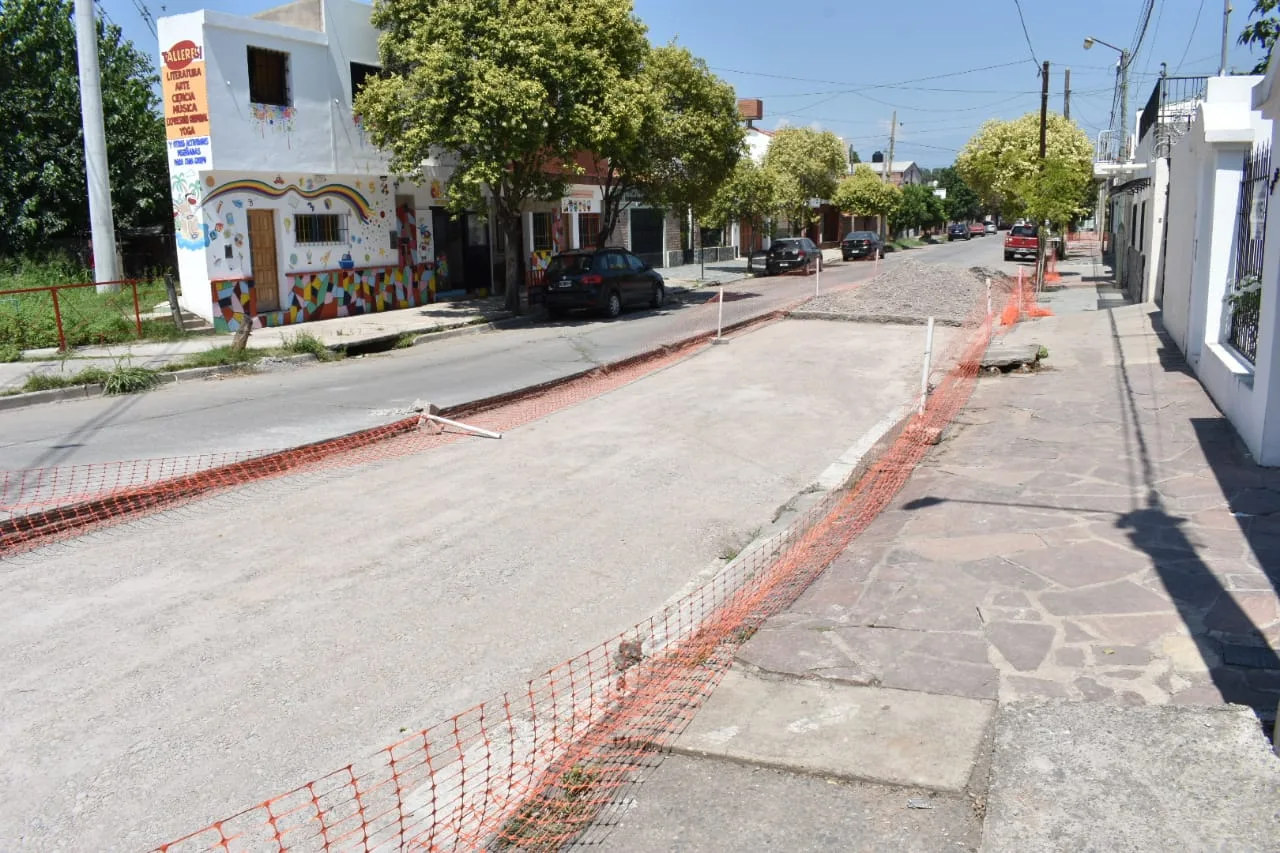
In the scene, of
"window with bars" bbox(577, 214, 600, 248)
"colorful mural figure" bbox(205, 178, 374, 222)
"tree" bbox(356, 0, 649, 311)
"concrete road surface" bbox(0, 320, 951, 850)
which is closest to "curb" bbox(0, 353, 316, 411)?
"concrete road surface" bbox(0, 320, 951, 850)

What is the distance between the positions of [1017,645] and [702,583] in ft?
8.06

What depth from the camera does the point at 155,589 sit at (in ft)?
22.4

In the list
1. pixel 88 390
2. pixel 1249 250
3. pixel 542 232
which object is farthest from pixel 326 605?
pixel 542 232

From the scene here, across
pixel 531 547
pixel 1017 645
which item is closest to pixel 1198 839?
pixel 1017 645

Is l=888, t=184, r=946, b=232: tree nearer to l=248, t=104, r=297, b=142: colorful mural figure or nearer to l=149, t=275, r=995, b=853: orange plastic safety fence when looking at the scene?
l=248, t=104, r=297, b=142: colorful mural figure

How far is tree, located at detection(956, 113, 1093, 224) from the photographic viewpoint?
31.6 meters

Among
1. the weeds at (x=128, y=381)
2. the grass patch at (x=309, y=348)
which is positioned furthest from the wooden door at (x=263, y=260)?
the weeds at (x=128, y=381)

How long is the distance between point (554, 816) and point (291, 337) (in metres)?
16.8

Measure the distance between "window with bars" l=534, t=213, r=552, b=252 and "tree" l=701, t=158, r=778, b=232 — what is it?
6.63m

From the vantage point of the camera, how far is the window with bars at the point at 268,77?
20.8 metres

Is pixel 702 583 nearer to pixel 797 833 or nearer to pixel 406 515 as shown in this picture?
pixel 406 515

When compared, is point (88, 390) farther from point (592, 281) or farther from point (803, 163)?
point (803, 163)

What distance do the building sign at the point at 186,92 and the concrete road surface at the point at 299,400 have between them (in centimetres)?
610

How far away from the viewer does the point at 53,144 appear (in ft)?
84.9
